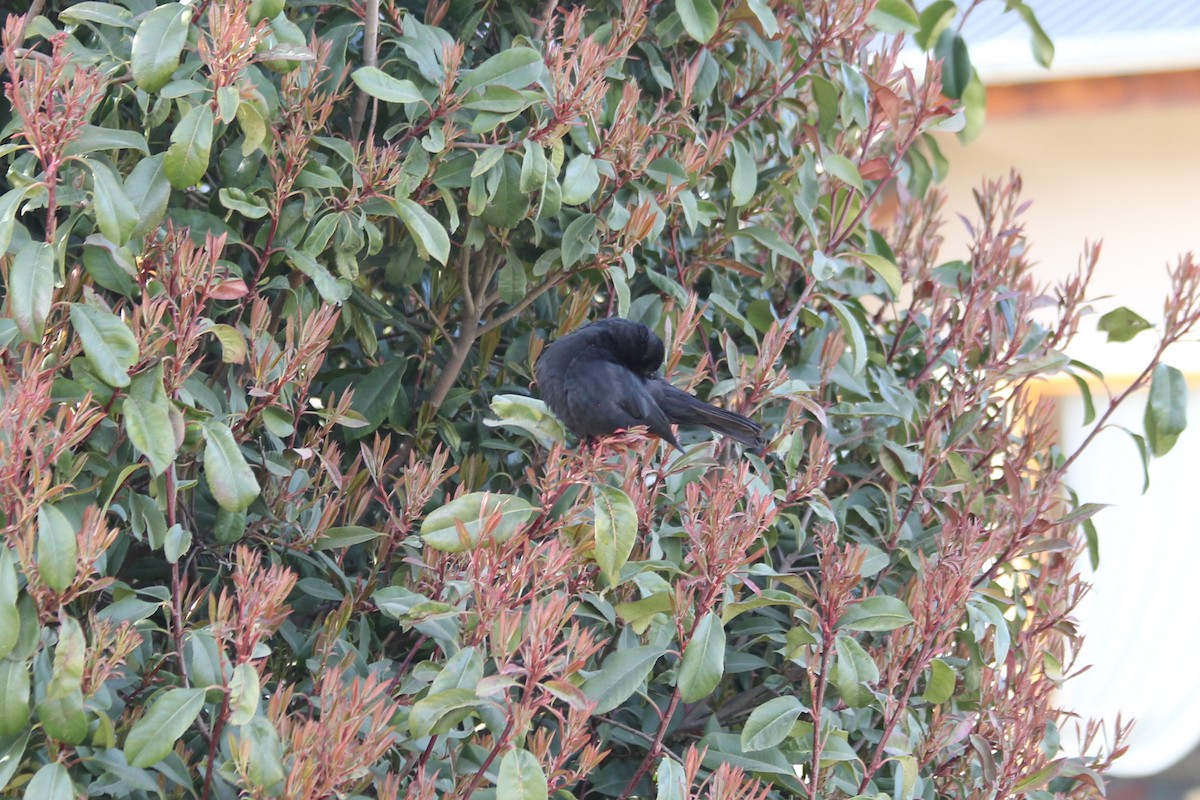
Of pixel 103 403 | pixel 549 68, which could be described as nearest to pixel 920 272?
pixel 549 68

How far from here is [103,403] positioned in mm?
1431

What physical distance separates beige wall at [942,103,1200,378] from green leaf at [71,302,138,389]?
4.51m

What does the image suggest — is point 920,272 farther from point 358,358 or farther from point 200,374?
point 200,374

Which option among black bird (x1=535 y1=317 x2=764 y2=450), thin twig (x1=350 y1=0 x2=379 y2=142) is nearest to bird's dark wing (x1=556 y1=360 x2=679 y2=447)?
black bird (x1=535 y1=317 x2=764 y2=450)

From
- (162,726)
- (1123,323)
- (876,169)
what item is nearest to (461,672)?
(162,726)

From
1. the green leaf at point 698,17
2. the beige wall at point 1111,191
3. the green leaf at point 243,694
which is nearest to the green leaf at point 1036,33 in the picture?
the green leaf at point 698,17

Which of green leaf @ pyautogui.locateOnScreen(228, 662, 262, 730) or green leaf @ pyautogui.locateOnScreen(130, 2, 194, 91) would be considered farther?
green leaf @ pyautogui.locateOnScreen(130, 2, 194, 91)

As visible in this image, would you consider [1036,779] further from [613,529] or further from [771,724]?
[613,529]

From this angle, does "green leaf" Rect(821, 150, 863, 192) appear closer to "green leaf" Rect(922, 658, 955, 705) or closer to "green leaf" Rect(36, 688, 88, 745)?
"green leaf" Rect(922, 658, 955, 705)

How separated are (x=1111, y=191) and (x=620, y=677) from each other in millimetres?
4646

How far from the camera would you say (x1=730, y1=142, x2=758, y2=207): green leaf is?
6.52 ft

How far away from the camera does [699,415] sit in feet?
6.55

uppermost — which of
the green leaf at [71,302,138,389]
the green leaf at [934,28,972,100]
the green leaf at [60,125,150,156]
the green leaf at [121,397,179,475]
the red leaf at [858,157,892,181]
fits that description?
the green leaf at [934,28,972,100]

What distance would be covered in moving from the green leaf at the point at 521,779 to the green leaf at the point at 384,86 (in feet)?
2.80
